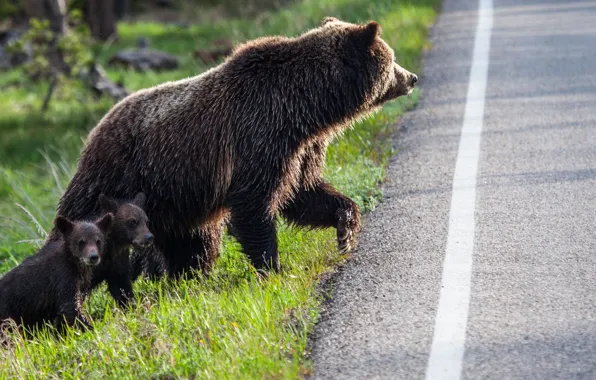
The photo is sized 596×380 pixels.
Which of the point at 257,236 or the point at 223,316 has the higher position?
the point at 223,316

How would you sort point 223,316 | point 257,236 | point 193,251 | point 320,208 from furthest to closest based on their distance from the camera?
point 193,251
point 320,208
point 257,236
point 223,316

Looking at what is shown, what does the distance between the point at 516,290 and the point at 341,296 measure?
100 centimetres

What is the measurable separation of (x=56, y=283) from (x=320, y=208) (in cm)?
197

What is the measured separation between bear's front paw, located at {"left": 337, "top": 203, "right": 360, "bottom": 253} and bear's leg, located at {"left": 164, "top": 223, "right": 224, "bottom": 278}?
1.12 metres

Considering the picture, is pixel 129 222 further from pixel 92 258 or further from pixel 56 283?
pixel 56 283

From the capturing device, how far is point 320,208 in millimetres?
7336

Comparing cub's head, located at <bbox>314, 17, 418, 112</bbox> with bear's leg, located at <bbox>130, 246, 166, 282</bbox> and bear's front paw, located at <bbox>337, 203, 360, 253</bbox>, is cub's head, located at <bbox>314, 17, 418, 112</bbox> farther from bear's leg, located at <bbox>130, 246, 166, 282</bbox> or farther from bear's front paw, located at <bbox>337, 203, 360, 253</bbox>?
bear's leg, located at <bbox>130, 246, 166, 282</bbox>

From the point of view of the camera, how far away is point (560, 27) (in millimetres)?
14422

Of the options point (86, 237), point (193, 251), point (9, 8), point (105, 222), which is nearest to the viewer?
point (86, 237)

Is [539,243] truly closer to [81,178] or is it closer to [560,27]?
[81,178]

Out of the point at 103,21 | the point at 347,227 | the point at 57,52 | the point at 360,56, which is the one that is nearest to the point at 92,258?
the point at 347,227

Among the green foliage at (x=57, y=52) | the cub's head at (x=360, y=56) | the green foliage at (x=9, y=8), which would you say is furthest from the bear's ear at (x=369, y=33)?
the green foliage at (x=9, y=8)

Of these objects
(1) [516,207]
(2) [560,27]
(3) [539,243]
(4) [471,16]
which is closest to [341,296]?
A: (3) [539,243]

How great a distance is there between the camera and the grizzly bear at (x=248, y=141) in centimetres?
683
